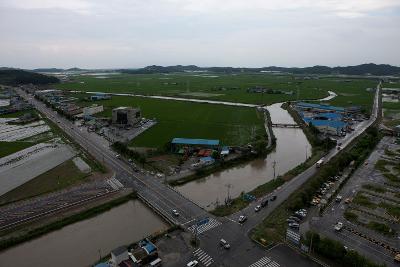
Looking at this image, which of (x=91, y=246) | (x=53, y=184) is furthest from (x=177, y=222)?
(x=53, y=184)

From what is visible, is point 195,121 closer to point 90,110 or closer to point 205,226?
point 90,110

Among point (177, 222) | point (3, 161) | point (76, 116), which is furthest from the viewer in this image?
point (76, 116)

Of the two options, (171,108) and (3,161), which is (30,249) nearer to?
(3,161)

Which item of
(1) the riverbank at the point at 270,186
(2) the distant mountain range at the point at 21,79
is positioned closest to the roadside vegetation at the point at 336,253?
(1) the riverbank at the point at 270,186

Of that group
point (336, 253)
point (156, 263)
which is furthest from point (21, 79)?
point (336, 253)

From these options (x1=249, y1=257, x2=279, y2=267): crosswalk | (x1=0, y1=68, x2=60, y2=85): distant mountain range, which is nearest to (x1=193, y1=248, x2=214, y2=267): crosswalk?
(x1=249, y1=257, x2=279, y2=267): crosswalk

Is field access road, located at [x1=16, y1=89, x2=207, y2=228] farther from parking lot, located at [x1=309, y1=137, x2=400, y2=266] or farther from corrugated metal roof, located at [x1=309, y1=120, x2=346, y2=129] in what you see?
corrugated metal roof, located at [x1=309, y1=120, x2=346, y2=129]

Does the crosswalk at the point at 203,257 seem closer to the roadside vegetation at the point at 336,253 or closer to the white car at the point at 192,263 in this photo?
the white car at the point at 192,263
